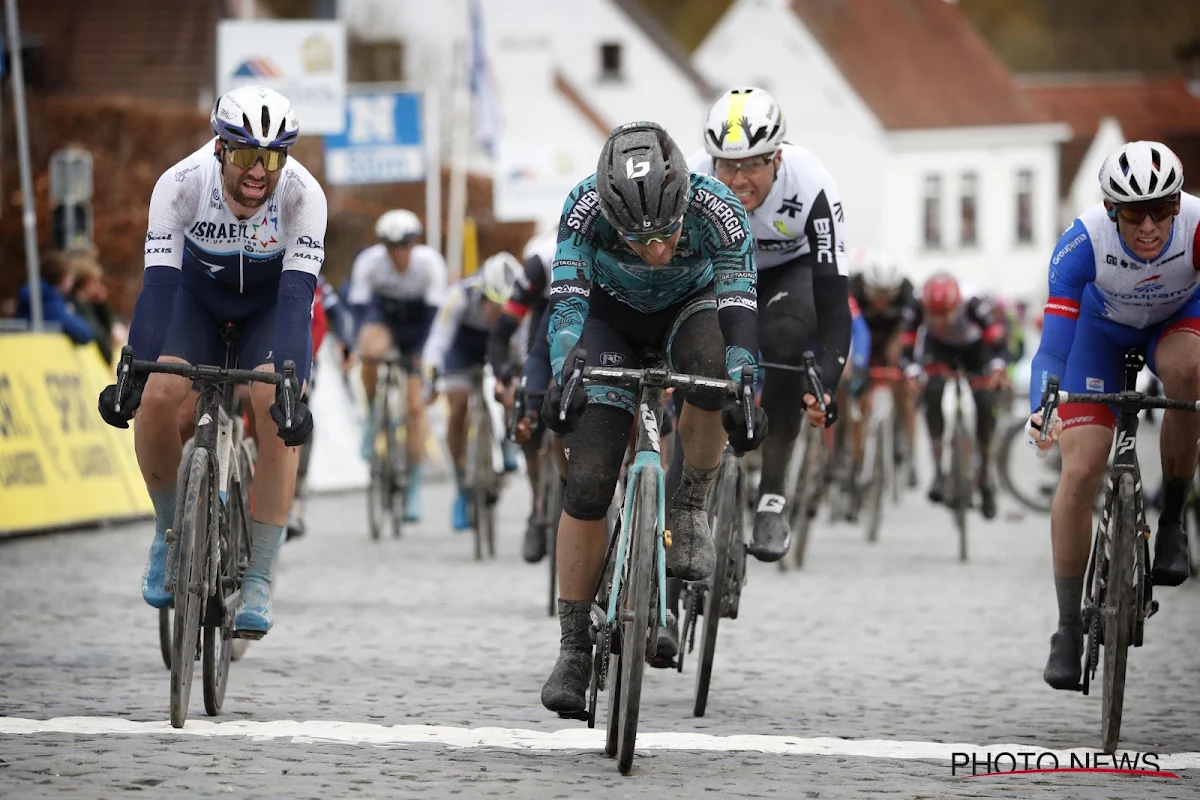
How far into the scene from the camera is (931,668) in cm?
962

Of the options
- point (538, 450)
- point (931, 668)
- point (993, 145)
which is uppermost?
point (993, 145)

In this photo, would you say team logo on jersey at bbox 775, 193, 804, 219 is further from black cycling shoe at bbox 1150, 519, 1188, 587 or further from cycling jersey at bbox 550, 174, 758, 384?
black cycling shoe at bbox 1150, 519, 1188, 587

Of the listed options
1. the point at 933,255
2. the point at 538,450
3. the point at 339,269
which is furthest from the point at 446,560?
the point at 933,255

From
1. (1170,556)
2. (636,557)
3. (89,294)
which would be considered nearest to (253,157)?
(636,557)

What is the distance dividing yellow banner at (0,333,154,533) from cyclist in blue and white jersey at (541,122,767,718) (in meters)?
8.10

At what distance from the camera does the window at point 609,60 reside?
213ft

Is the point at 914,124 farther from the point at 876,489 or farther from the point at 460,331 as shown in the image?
the point at 460,331

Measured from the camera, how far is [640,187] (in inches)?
262

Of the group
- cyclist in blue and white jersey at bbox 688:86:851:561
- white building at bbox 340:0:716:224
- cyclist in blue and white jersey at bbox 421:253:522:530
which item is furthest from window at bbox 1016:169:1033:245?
cyclist in blue and white jersey at bbox 688:86:851:561

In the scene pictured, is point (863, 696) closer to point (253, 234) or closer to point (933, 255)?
point (253, 234)

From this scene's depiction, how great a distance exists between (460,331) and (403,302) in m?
1.35

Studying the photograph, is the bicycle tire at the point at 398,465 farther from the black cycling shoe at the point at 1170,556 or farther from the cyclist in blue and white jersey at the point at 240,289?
the black cycling shoe at the point at 1170,556

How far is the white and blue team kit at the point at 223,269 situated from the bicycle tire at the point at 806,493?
261 inches

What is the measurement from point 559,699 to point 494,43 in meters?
59.0
